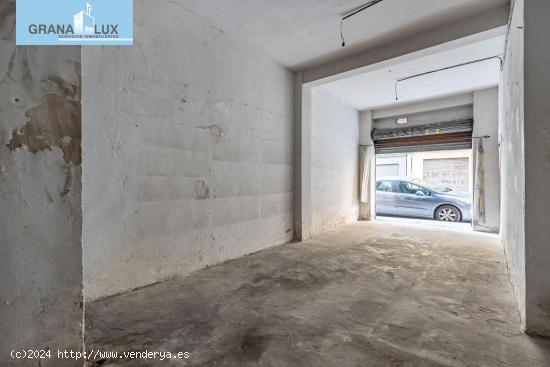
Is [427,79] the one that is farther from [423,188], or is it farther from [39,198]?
[39,198]

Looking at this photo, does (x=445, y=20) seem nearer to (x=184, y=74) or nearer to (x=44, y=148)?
(x=184, y=74)

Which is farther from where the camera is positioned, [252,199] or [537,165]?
[252,199]

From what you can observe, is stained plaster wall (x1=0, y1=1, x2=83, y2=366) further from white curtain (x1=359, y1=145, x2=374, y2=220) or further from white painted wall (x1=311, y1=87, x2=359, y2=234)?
white curtain (x1=359, y1=145, x2=374, y2=220)

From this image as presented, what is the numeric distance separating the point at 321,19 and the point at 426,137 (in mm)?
4277

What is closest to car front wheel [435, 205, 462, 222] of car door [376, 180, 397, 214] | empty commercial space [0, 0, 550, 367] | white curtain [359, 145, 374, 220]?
car door [376, 180, 397, 214]

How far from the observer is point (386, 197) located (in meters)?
7.38

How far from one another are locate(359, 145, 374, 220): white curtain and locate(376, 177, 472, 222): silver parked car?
1149 millimetres

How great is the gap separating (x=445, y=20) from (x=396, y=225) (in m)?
4.07

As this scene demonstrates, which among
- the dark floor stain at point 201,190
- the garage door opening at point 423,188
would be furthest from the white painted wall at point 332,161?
the dark floor stain at point 201,190

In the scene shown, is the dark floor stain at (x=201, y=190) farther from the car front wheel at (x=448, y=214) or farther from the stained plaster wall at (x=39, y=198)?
the car front wheel at (x=448, y=214)

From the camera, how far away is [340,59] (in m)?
3.79

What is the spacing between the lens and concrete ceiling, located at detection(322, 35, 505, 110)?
3648 mm

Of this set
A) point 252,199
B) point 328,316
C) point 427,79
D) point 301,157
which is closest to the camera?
point 328,316

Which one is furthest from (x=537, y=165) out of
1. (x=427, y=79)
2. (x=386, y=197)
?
(x=386, y=197)
